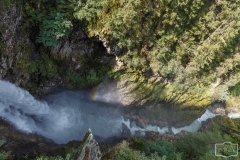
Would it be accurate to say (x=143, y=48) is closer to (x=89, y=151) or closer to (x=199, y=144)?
(x=199, y=144)

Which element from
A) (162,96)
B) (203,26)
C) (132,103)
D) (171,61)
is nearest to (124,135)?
(132,103)

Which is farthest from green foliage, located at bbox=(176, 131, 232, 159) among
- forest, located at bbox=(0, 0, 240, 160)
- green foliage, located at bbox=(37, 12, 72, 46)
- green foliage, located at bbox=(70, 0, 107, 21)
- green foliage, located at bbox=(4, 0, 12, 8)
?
green foliage, located at bbox=(4, 0, 12, 8)

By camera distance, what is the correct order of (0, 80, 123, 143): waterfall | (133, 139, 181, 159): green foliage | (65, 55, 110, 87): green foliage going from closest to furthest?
(0, 80, 123, 143): waterfall
(133, 139, 181, 159): green foliage
(65, 55, 110, 87): green foliage

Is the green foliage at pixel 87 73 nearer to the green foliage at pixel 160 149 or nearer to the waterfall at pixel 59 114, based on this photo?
the waterfall at pixel 59 114

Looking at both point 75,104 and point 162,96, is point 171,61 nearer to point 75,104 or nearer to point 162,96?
point 162,96

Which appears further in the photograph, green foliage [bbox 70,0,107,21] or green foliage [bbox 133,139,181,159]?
green foliage [bbox 133,139,181,159]

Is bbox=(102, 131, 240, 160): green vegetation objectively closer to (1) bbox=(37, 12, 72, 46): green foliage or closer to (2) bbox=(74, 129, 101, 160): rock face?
(2) bbox=(74, 129, 101, 160): rock face
